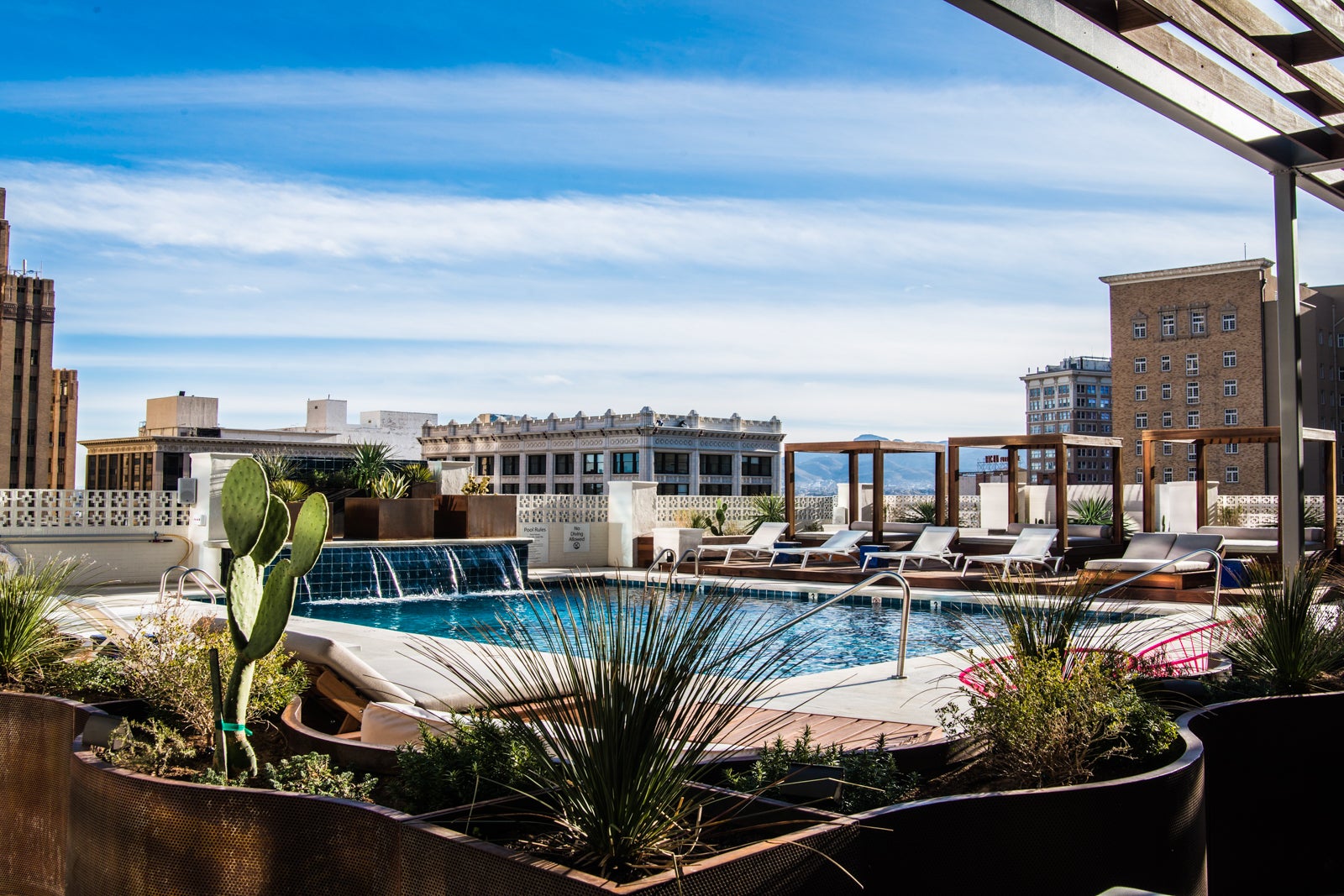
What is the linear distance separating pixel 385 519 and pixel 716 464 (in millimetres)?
75700

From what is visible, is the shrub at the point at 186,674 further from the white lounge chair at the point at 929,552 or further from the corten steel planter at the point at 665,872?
the white lounge chair at the point at 929,552

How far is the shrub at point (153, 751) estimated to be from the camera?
2.95m

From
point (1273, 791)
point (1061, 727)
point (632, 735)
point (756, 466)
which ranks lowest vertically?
point (1273, 791)

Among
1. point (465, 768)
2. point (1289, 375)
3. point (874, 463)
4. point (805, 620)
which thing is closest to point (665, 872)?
point (465, 768)

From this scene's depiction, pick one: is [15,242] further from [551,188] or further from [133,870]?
[133,870]

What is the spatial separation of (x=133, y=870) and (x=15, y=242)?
7873 centimetres

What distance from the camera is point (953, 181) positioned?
568 inches

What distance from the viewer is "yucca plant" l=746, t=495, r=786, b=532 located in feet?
62.6

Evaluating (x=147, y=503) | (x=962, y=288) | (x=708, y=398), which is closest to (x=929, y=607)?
(x=147, y=503)

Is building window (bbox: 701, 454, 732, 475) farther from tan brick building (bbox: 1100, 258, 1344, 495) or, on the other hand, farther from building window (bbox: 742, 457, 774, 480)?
tan brick building (bbox: 1100, 258, 1344, 495)

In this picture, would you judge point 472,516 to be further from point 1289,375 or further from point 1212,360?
point 1212,360

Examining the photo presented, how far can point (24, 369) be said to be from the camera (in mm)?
67438

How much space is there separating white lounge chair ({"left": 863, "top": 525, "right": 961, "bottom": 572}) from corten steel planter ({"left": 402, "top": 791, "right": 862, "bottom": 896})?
11506 millimetres

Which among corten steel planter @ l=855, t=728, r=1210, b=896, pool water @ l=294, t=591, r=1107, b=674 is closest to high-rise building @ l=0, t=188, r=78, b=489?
pool water @ l=294, t=591, r=1107, b=674
